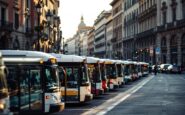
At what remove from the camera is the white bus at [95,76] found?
27144mm

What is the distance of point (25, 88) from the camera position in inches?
648

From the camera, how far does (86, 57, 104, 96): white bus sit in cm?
2714

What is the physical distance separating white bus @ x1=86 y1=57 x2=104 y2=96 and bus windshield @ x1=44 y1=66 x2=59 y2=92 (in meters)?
8.53

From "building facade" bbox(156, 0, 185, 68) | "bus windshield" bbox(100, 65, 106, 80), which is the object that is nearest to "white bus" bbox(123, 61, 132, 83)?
"bus windshield" bbox(100, 65, 106, 80)

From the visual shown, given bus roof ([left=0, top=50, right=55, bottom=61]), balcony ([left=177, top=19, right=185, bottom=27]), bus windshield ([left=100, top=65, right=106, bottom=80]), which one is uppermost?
balcony ([left=177, top=19, right=185, bottom=27])

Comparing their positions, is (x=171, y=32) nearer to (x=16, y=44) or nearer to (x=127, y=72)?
(x=16, y=44)

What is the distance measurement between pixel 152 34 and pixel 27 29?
4884cm

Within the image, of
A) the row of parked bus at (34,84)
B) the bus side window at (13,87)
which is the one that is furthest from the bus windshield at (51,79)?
the bus side window at (13,87)

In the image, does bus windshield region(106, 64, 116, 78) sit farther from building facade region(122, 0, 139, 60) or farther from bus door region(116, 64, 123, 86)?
building facade region(122, 0, 139, 60)

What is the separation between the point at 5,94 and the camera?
442 inches

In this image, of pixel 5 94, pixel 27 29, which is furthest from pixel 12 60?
pixel 27 29

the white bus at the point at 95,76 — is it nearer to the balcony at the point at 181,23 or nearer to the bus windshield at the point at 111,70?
the bus windshield at the point at 111,70

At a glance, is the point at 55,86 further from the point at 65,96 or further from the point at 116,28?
the point at 116,28

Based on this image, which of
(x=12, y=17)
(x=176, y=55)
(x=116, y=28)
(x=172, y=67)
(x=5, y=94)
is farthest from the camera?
(x=116, y=28)
